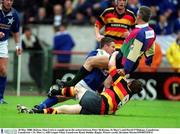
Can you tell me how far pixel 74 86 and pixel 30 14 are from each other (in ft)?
34.6

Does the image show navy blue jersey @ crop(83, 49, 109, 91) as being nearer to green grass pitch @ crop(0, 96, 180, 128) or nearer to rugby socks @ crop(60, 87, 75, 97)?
rugby socks @ crop(60, 87, 75, 97)

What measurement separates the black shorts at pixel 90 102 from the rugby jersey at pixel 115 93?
9 centimetres

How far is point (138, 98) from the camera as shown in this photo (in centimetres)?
2066

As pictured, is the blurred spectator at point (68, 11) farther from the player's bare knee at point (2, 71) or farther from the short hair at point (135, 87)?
the short hair at point (135, 87)

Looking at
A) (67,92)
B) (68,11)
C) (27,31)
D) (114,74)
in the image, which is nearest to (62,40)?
(27,31)

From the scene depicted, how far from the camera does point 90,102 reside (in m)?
12.3

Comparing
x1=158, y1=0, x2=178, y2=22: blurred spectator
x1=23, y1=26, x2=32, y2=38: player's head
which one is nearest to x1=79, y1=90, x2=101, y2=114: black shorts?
x1=23, y1=26, x2=32, y2=38: player's head

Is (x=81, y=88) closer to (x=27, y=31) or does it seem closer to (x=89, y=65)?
(x=89, y=65)

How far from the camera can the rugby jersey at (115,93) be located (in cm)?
1234

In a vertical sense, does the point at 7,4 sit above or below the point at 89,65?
above

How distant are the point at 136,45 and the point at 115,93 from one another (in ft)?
4.37

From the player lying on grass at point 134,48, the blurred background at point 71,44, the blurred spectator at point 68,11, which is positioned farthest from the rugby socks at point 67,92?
the blurred spectator at point 68,11

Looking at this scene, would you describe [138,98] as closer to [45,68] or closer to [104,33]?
[45,68]

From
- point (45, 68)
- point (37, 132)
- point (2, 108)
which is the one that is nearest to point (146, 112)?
point (2, 108)
